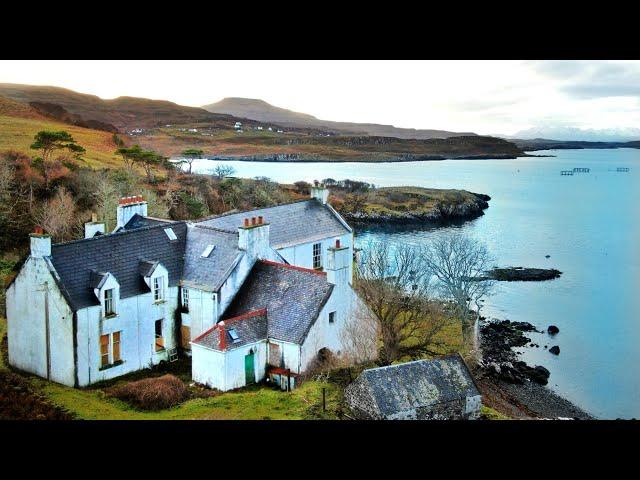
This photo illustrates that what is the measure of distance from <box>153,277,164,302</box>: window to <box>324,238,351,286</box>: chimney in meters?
2.95

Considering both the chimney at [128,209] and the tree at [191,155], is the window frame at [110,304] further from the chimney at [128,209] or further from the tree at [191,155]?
the tree at [191,155]

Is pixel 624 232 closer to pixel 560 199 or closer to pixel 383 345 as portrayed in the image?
pixel 560 199

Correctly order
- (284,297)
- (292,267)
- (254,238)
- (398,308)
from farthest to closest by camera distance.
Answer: (398,308), (254,238), (292,267), (284,297)

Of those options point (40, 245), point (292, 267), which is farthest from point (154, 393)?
point (292, 267)

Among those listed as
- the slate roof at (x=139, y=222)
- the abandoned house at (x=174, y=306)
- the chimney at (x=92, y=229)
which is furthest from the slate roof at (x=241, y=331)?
the slate roof at (x=139, y=222)

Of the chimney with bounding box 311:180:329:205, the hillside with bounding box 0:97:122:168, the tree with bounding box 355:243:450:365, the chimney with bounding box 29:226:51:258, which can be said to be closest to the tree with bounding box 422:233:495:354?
the tree with bounding box 355:243:450:365

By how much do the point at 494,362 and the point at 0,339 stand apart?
10.6m

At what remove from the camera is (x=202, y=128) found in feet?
56.8

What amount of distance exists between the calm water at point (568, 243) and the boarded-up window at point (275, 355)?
6.58 metres

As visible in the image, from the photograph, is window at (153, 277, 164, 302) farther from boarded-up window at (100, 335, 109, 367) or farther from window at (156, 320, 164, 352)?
boarded-up window at (100, 335, 109, 367)

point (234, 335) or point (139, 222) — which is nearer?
point (234, 335)

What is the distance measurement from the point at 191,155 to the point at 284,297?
1064cm

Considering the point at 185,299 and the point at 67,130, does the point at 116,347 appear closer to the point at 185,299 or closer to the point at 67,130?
the point at 185,299

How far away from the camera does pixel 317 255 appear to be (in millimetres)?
15906
